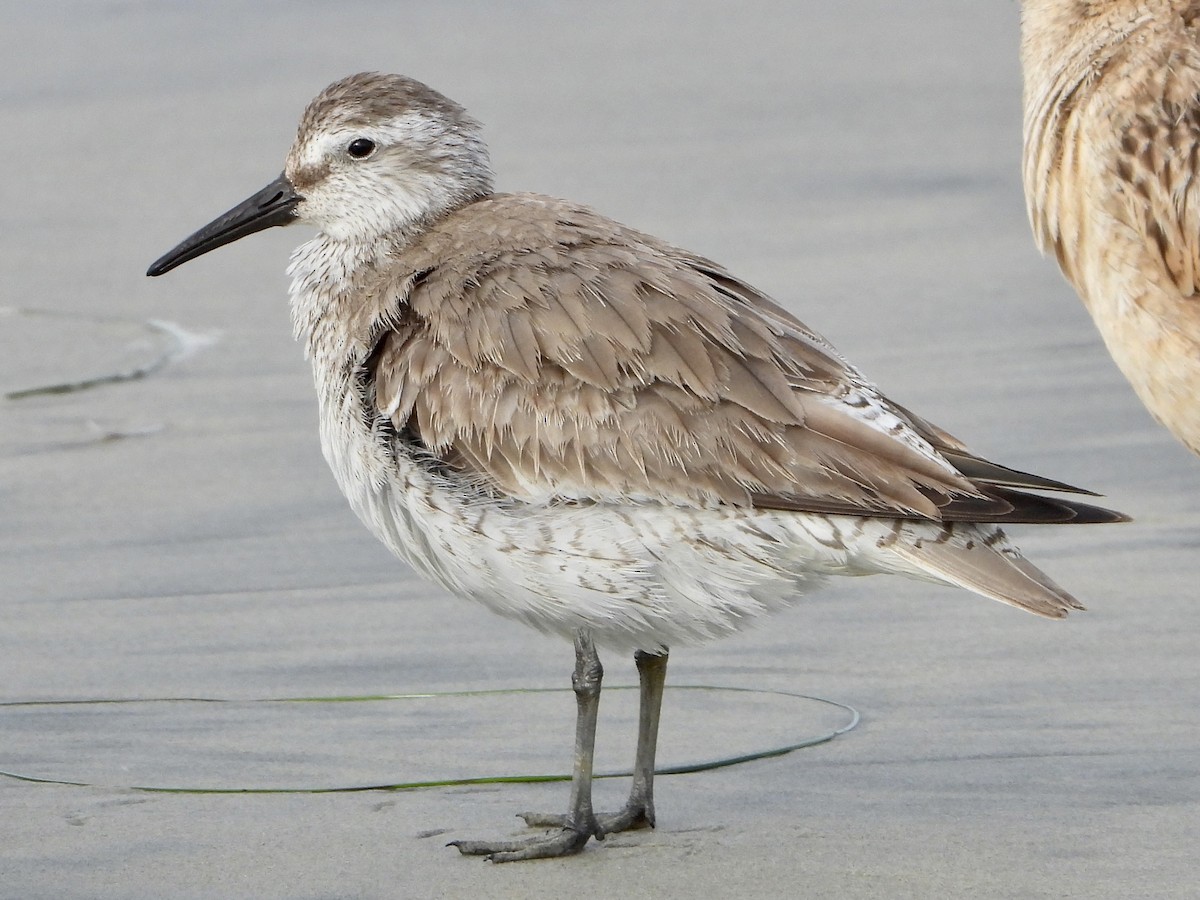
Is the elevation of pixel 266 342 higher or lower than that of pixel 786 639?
higher

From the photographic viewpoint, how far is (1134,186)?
5855 millimetres

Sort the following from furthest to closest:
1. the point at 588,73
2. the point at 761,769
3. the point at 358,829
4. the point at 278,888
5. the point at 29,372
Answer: the point at 588,73
the point at 29,372
the point at 761,769
the point at 358,829
the point at 278,888

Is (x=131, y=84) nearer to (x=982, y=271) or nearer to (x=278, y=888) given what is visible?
(x=982, y=271)

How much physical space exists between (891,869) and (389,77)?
2.73 metres

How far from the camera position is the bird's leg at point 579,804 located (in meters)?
4.75

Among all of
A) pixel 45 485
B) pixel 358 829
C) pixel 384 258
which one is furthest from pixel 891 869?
pixel 45 485

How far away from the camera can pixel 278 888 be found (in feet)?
14.7

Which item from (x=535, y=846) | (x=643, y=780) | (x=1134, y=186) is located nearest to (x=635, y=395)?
(x=643, y=780)

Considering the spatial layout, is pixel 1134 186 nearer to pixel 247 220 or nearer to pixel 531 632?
pixel 531 632

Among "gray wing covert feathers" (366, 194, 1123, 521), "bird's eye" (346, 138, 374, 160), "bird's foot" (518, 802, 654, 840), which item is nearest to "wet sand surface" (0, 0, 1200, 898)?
"bird's foot" (518, 802, 654, 840)

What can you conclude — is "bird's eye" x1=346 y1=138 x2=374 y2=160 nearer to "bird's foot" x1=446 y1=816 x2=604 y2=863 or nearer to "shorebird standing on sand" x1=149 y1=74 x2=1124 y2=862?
"shorebird standing on sand" x1=149 y1=74 x2=1124 y2=862

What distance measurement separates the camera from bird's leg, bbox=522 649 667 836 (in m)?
4.94

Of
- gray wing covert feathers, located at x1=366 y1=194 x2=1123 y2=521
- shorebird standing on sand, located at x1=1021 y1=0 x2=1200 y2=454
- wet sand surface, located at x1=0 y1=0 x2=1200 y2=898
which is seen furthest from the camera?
shorebird standing on sand, located at x1=1021 y1=0 x2=1200 y2=454

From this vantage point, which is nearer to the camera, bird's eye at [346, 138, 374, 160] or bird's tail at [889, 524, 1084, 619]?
bird's tail at [889, 524, 1084, 619]
